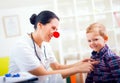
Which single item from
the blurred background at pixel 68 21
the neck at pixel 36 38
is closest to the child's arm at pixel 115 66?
the neck at pixel 36 38

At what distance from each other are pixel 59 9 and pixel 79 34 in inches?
15.8

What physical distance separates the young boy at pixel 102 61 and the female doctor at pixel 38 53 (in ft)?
0.19

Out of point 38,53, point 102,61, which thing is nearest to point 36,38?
point 38,53

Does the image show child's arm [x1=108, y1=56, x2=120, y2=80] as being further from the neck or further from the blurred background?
the blurred background

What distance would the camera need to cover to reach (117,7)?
2.34 meters

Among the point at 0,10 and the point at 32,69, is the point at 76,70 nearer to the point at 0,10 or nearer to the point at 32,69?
the point at 32,69

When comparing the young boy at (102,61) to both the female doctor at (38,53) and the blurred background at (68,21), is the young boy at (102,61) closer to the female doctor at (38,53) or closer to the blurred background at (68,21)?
the female doctor at (38,53)

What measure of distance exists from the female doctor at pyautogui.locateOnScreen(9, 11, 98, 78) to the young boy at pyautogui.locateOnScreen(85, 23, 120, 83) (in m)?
0.06

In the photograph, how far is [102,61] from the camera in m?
1.21

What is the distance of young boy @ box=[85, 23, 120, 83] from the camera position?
117 cm

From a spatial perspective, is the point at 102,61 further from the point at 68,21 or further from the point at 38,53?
the point at 68,21

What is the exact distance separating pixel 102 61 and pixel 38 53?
49 centimetres

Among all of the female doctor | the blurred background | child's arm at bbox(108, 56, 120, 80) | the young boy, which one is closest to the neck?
the female doctor

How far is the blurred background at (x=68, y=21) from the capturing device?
7.42ft
